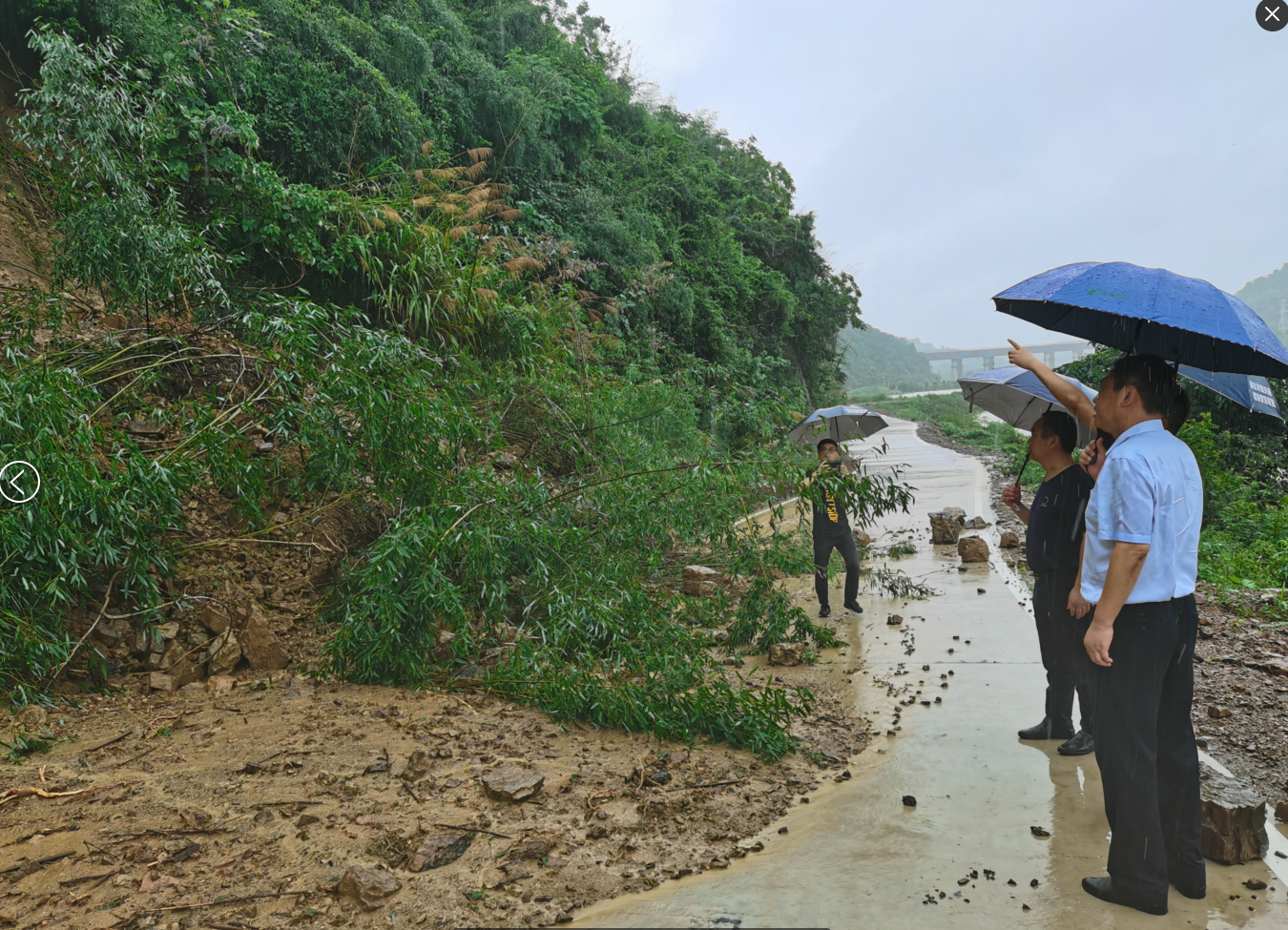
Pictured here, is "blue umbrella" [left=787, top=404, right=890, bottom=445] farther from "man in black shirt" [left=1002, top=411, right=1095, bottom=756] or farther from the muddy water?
"man in black shirt" [left=1002, top=411, right=1095, bottom=756]

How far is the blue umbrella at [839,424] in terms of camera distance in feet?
26.4

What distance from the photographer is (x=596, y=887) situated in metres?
2.88

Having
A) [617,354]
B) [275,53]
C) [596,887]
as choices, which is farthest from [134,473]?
[617,354]

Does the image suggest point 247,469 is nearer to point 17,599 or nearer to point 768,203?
point 17,599

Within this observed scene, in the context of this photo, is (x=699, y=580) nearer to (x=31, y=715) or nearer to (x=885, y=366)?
(x=31, y=715)

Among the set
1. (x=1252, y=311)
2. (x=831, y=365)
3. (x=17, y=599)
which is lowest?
(x=17, y=599)

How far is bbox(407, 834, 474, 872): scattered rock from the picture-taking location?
2.90 metres

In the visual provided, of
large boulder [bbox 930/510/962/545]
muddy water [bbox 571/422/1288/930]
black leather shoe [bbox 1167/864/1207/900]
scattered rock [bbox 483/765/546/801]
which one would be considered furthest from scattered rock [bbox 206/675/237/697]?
large boulder [bbox 930/510/962/545]

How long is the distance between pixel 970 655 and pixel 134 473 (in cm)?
578

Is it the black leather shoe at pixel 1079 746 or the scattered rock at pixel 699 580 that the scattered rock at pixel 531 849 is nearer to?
the black leather shoe at pixel 1079 746

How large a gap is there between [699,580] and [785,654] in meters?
1.46

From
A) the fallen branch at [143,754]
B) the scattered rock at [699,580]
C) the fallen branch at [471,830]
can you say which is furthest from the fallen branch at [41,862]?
the scattered rock at [699,580]

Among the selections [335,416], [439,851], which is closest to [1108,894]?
[439,851]

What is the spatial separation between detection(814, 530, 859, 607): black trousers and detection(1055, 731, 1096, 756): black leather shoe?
305cm
